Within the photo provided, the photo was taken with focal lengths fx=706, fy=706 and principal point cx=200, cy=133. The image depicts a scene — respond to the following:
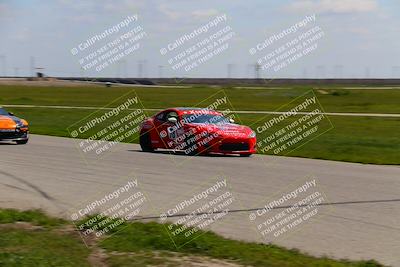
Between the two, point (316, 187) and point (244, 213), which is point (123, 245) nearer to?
point (244, 213)

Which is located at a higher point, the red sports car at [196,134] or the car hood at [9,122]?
the car hood at [9,122]

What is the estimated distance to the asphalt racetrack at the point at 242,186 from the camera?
8297 millimetres

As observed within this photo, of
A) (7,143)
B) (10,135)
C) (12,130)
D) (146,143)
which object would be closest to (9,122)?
(12,130)

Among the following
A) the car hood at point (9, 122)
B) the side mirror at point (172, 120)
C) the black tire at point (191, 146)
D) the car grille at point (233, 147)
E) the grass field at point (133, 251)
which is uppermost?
the car hood at point (9, 122)

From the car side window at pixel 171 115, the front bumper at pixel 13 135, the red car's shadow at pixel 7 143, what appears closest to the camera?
the car side window at pixel 171 115

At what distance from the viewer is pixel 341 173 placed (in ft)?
48.8

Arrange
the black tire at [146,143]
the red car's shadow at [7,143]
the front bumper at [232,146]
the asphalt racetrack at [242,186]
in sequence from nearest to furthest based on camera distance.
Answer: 1. the asphalt racetrack at [242,186]
2. the front bumper at [232,146]
3. the black tire at [146,143]
4. the red car's shadow at [7,143]

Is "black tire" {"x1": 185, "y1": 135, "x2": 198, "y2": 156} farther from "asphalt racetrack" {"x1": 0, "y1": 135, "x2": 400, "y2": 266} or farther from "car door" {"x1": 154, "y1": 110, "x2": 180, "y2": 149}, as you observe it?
"asphalt racetrack" {"x1": 0, "y1": 135, "x2": 400, "y2": 266}

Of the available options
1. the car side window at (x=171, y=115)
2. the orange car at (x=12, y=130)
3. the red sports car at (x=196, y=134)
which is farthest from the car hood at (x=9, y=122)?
the car side window at (x=171, y=115)

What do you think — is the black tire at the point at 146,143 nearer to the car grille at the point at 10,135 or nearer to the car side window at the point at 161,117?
the car side window at the point at 161,117

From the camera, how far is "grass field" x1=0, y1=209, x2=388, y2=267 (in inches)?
260

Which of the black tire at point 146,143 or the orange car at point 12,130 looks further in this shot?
the orange car at point 12,130

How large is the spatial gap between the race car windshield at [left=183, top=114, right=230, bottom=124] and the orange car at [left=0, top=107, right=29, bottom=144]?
18.8ft

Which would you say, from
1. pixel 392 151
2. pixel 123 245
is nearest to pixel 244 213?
pixel 123 245
